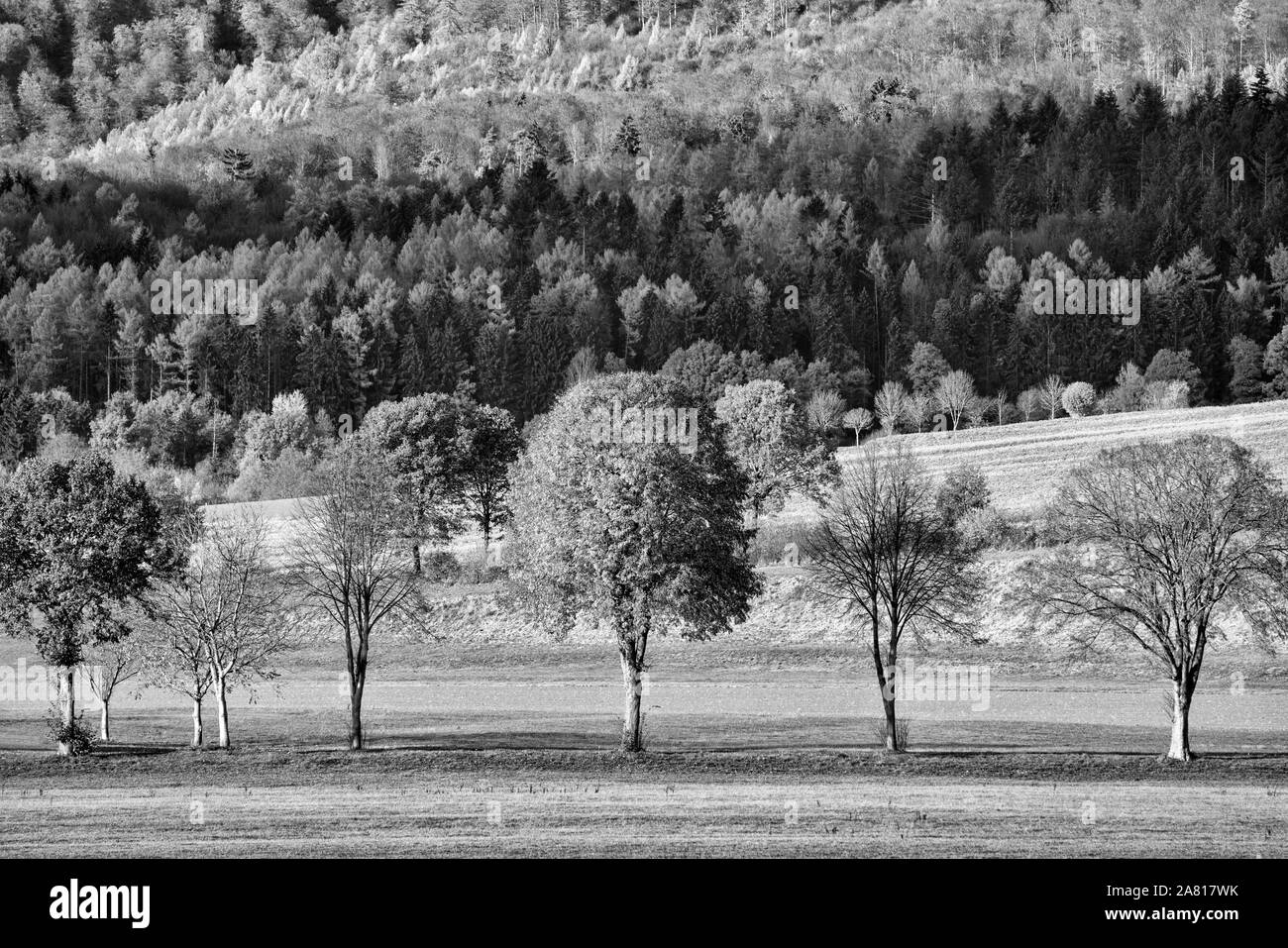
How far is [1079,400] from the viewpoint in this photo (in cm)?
16362

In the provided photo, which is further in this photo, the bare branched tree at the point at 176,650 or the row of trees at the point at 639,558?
the bare branched tree at the point at 176,650

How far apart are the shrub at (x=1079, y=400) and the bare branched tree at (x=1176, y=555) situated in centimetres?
10799

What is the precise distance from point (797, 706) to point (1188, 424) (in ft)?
250

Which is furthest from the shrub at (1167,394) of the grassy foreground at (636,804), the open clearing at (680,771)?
the grassy foreground at (636,804)

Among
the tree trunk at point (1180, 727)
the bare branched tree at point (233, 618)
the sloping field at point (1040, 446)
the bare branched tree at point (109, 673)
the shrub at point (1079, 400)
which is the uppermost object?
the shrub at point (1079, 400)

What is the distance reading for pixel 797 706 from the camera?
2486 inches

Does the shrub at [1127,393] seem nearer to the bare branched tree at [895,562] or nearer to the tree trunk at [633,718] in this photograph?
the bare branched tree at [895,562]

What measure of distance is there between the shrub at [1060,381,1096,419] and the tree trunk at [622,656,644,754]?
117418 mm

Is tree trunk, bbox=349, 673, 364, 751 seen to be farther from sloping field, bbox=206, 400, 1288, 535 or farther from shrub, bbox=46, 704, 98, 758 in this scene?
sloping field, bbox=206, 400, 1288, 535

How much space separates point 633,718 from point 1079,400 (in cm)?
12058

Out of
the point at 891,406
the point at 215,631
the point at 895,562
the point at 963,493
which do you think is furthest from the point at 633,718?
the point at 891,406

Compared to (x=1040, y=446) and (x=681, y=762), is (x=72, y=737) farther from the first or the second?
(x=1040, y=446)

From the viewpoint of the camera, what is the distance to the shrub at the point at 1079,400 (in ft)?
534
